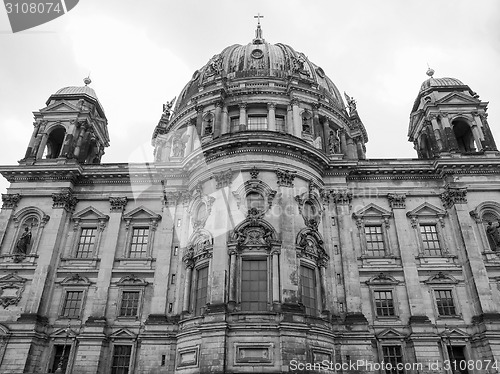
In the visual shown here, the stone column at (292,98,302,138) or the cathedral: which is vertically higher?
the stone column at (292,98,302,138)

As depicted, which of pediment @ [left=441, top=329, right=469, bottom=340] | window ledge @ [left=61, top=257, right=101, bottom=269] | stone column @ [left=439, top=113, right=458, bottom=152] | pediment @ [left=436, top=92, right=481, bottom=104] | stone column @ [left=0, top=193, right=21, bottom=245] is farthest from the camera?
pediment @ [left=436, top=92, right=481, bottom=104]

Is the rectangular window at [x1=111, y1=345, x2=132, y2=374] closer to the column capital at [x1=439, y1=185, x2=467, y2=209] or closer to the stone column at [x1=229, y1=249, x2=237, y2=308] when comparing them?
the stone column at [x1=229, y1=249, x2=237, y2=308]

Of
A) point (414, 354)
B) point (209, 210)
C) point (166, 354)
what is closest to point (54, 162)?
point (209, 210)

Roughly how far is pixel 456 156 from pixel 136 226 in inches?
996

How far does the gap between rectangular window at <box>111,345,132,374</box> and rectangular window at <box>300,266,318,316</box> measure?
12.0 metres

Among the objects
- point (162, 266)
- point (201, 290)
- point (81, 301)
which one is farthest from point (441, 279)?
point (81, 301)

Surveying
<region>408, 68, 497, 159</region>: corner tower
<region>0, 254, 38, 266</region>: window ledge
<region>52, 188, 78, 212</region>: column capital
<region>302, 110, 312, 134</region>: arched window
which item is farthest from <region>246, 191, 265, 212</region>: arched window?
<region>0, 254, 38, 266</region>: window ledge

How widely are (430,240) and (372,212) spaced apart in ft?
14.9

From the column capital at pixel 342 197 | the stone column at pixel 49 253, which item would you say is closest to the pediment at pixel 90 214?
the stone column at pixel 49 253

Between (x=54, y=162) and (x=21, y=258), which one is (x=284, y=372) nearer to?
(x=21, y=258)

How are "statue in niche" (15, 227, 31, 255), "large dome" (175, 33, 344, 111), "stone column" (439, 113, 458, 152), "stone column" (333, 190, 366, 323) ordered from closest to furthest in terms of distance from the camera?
"stone column" (333, 190, 366, 323) < "statue in niche" (15, 227, 31, 255) < "stone column" (439, 113, 458, 152) < "large dome" (175, 33, 344, 111)

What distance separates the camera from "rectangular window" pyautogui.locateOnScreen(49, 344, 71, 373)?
26.7 meters

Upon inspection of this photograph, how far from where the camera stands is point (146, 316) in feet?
91.9

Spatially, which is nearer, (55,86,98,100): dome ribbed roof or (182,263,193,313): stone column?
(182,263,193,313): stone column
